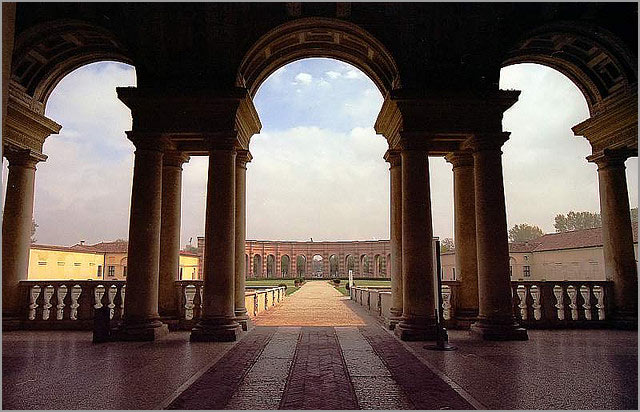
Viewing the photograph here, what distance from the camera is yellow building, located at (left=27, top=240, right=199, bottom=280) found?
3609cm

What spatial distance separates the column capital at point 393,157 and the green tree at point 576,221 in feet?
293

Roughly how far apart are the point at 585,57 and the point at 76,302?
18340mm

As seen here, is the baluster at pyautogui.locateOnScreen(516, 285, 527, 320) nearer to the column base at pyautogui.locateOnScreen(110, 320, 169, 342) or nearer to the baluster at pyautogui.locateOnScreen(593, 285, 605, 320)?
the baluster at pyautogui.locateOnScreen(593, 285, 605, 320)

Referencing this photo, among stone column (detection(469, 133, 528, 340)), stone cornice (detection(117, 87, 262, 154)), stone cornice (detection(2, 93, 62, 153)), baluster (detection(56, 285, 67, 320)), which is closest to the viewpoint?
stone column (detection(469, 133, 528, 340))

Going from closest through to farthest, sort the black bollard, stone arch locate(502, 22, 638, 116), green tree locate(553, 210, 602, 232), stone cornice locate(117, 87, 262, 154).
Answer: the black bollard < stone cornice locate(117, 87, 262, 154) < stone arch locate(502, 22, 638, 116) < green tree locate(553, 210, 602, 232)

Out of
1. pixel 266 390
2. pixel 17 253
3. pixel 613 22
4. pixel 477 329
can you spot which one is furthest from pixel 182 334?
pixel 613 22

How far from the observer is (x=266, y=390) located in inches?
282

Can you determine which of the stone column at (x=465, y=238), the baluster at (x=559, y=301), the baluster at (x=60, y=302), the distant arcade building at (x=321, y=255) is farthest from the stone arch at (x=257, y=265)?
the baluster at (x=559, y=301)

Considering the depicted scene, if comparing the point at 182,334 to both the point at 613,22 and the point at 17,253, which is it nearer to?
the point at 17,253

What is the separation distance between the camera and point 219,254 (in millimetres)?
12422

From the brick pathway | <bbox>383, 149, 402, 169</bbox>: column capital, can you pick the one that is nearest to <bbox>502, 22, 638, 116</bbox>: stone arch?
<bbox>383, 149, 402, 169</bbox>: column capital

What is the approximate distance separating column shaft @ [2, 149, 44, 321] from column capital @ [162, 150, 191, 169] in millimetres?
4356

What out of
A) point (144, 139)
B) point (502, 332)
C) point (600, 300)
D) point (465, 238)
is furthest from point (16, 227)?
point (600, 300)

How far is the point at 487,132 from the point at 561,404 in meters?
8.19
